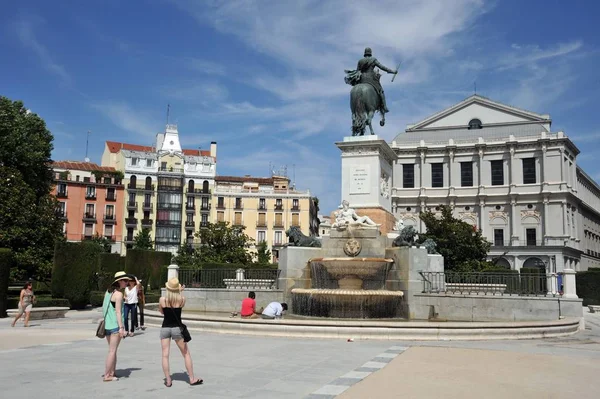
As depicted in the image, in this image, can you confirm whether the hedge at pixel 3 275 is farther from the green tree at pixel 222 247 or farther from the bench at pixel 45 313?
the green tree at pixel 222 247

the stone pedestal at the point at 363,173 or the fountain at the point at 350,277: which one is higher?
the stone pedestal at the point at 363,173

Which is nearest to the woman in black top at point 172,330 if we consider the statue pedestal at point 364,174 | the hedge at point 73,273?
the statue pedestal at point 364,174

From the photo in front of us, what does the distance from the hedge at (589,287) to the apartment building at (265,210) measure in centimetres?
5014

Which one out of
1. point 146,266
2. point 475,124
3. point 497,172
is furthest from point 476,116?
point 146,266

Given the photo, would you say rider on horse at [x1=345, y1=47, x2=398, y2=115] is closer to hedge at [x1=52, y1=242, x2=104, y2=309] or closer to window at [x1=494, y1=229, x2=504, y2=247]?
hedge at [x1=52, y1=242, x2=104, y2=309]

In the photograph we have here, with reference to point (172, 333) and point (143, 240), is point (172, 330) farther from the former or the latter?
point (143, 240)

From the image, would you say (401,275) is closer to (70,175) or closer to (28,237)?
(28,237)

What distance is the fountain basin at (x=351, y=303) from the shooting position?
1772cm

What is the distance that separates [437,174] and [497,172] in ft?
27.1

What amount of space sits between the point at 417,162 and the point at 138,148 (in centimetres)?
4460

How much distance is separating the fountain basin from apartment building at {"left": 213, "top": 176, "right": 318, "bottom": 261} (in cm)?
6826

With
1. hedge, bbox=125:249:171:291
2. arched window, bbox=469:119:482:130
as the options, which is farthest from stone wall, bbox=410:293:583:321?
arched window, bbox=469:119:482:130

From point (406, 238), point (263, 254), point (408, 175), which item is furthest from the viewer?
point (408, 175)

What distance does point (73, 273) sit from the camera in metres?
29.9
